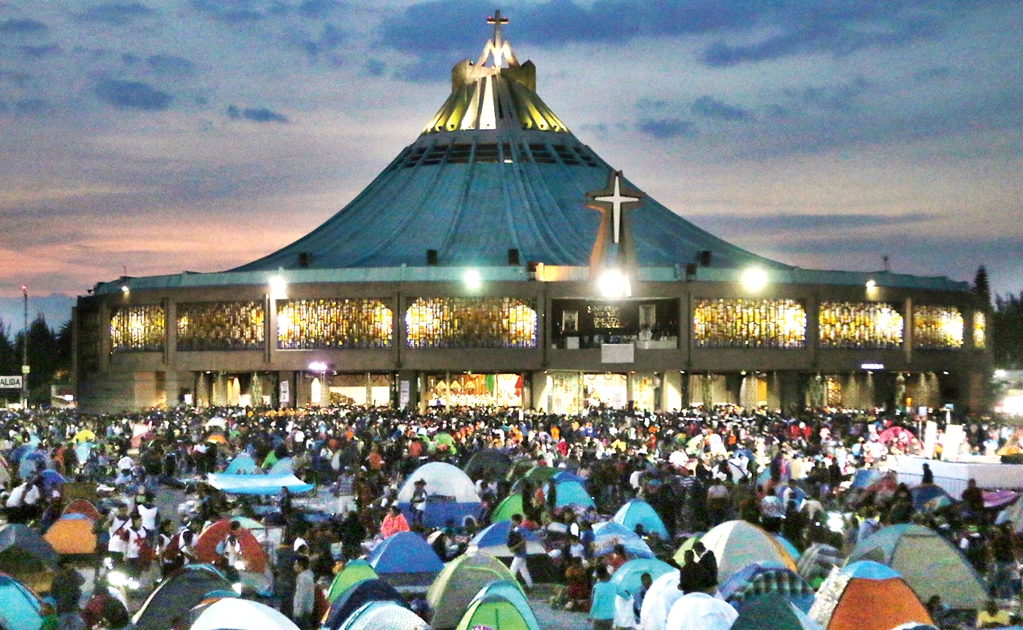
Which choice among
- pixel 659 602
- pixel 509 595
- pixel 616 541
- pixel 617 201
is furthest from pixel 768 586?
pixel 617 201

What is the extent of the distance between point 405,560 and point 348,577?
8.04 feet

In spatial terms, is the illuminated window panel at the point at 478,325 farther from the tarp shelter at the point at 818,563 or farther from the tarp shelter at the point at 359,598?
the tarp shelter at the point at 359,598

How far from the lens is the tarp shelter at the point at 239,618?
44.2ft

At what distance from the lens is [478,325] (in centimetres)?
7300

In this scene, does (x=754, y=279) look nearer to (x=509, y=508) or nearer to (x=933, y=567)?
(x=509, y=508)

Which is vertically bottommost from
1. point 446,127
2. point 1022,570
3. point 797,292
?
Answer: point 1022,570

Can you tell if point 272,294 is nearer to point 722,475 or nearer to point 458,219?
point 458,219

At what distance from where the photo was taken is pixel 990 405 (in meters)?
78.9

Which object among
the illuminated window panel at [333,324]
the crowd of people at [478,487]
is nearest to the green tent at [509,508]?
the crowd of people at [478,487]

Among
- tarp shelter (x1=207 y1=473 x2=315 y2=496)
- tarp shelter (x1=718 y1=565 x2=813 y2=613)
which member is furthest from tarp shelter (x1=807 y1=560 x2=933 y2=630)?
tarp shelter (x1=207 y1=473 x2=315 y2=496)

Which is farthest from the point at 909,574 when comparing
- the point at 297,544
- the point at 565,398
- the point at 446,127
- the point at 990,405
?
the point at 446,127

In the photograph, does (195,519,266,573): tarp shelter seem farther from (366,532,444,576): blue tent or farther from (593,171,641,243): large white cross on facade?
(593,171,641,243): large white cross on facade

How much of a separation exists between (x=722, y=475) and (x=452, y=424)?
16.1 meters

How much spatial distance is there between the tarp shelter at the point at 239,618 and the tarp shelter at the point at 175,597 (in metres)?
1.31
